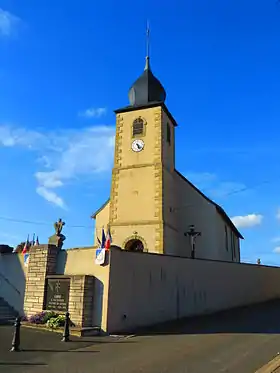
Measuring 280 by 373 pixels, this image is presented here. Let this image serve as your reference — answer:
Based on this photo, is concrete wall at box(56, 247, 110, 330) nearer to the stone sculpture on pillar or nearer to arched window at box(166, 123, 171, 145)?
the stone sculpture on pillar

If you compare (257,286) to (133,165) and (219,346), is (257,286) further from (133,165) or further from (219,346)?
(219,346)

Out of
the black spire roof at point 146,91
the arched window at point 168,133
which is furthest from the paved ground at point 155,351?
the black spire roof at point 146,91

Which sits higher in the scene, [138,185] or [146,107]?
[146,107]

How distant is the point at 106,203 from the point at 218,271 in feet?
33.4

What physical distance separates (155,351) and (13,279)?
9.04m

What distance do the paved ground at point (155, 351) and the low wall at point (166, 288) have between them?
0.90m

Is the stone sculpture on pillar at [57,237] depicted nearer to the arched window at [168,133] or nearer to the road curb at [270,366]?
the road curb at [270,366]

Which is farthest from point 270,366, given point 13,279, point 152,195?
point 152,195

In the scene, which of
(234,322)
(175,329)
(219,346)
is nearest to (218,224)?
(234,322)

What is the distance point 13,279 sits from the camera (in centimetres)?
1597

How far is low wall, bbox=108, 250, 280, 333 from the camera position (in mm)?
13117

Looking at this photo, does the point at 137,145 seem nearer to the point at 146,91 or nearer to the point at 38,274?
the point at 146,91

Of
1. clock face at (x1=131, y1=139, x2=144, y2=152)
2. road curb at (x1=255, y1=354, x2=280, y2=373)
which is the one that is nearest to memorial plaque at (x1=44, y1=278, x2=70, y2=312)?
road curb at (x1=255, y1=354, x2=280, y2=373)

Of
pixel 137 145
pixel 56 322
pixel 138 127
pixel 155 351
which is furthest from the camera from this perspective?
Result: pixel 138 127
